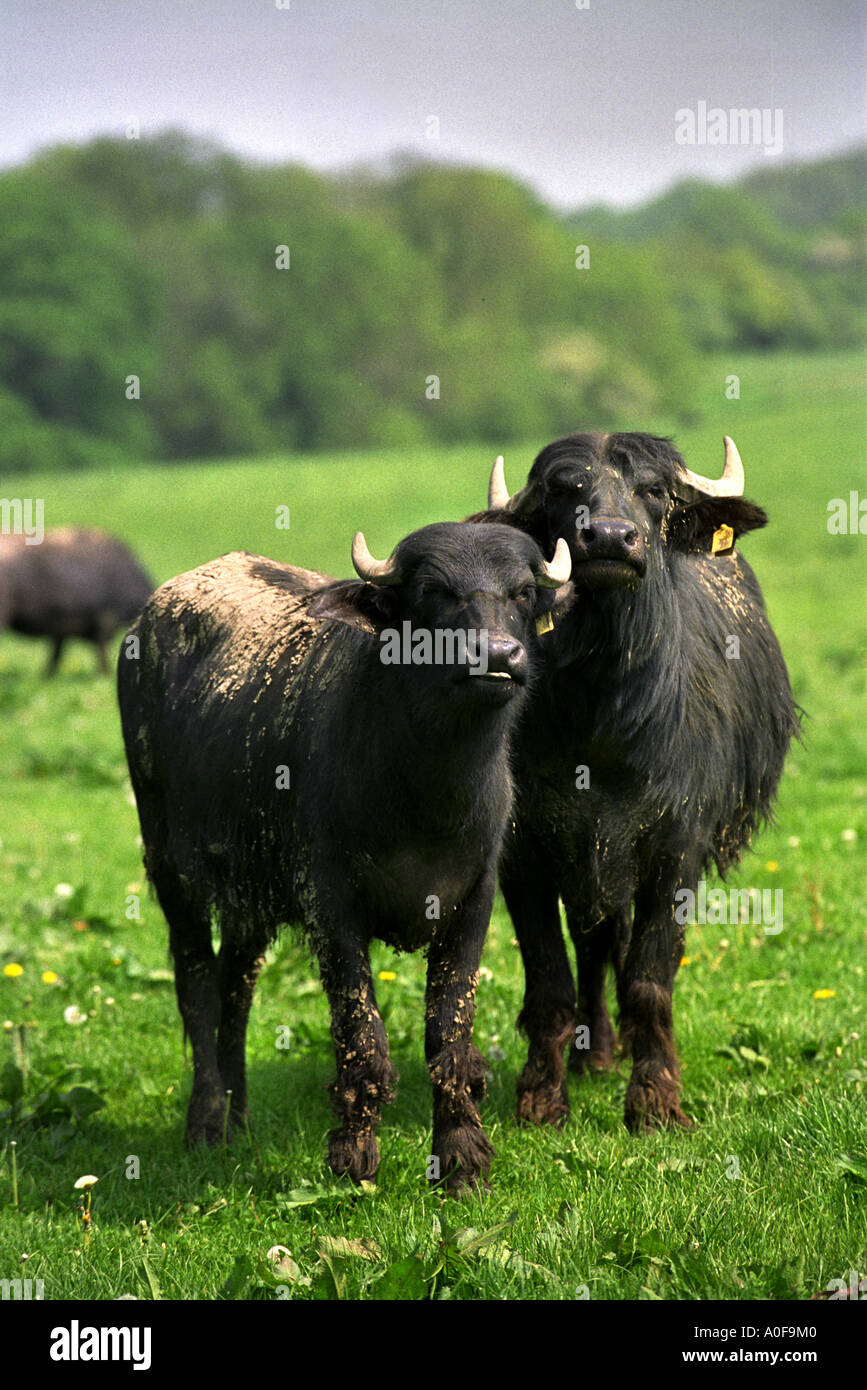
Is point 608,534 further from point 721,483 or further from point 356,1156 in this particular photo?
point 356,1156

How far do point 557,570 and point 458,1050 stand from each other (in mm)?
1581

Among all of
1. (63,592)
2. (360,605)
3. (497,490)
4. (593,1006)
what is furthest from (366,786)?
A: (63,592)

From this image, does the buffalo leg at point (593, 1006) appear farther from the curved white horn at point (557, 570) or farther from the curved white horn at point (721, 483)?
the curved white horn at point (557, 570)

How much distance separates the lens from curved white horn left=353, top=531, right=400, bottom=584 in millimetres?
4668

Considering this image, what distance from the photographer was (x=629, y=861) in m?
5.66

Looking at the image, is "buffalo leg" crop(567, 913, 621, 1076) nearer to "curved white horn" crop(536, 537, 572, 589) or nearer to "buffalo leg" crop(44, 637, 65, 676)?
"curved white horn" crop(536, 537, 572, 589)

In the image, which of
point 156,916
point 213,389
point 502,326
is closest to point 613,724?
point 156,916

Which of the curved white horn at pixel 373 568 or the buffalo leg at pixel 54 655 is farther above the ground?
the curved white horn at pixel 373 568

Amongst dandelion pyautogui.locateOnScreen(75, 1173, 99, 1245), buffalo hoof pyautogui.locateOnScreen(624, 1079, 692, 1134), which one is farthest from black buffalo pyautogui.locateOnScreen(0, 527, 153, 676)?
buffalo hoof pyautogui.locateOnScreen(624, 1079, 692, 1134)

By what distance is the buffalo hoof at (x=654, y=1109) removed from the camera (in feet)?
17.9

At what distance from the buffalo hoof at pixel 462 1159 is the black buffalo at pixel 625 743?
75 cm

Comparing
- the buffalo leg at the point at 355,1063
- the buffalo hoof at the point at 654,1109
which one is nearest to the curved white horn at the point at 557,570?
the buffalo leg at the point at 355,1063

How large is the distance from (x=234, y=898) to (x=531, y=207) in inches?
3165
